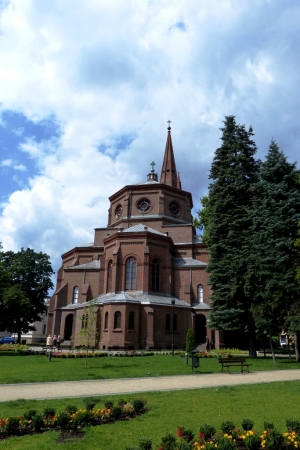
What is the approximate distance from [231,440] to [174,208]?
142 feet

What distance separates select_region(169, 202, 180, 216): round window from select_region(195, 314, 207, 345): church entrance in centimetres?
1450

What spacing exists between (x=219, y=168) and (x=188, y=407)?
85.2 feet

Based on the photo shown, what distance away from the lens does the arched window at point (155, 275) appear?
38.7 m

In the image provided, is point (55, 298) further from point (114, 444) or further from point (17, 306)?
point (114, 444)

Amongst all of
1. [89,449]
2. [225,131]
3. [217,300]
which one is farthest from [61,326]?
[89,449]

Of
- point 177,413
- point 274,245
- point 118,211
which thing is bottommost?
point 177,413

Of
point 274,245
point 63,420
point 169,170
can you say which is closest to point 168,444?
point 63,420

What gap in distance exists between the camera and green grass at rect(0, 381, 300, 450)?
6.13 meters

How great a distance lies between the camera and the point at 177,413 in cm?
821

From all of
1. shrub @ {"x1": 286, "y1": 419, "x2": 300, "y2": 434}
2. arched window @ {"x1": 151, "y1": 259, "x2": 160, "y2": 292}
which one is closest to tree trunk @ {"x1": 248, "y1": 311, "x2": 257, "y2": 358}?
arched window @ {"x1": 151, "y1": 259, "x2": 160, "y2": 292}

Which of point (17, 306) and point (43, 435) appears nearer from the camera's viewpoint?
point (43, 435)

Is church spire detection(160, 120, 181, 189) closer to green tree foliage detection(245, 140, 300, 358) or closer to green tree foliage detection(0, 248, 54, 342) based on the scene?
green tree foliage detection(0, 248, 54, 342)

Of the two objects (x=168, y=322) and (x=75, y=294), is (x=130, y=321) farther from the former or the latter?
(x=75, y=294)

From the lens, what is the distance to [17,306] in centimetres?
3039
